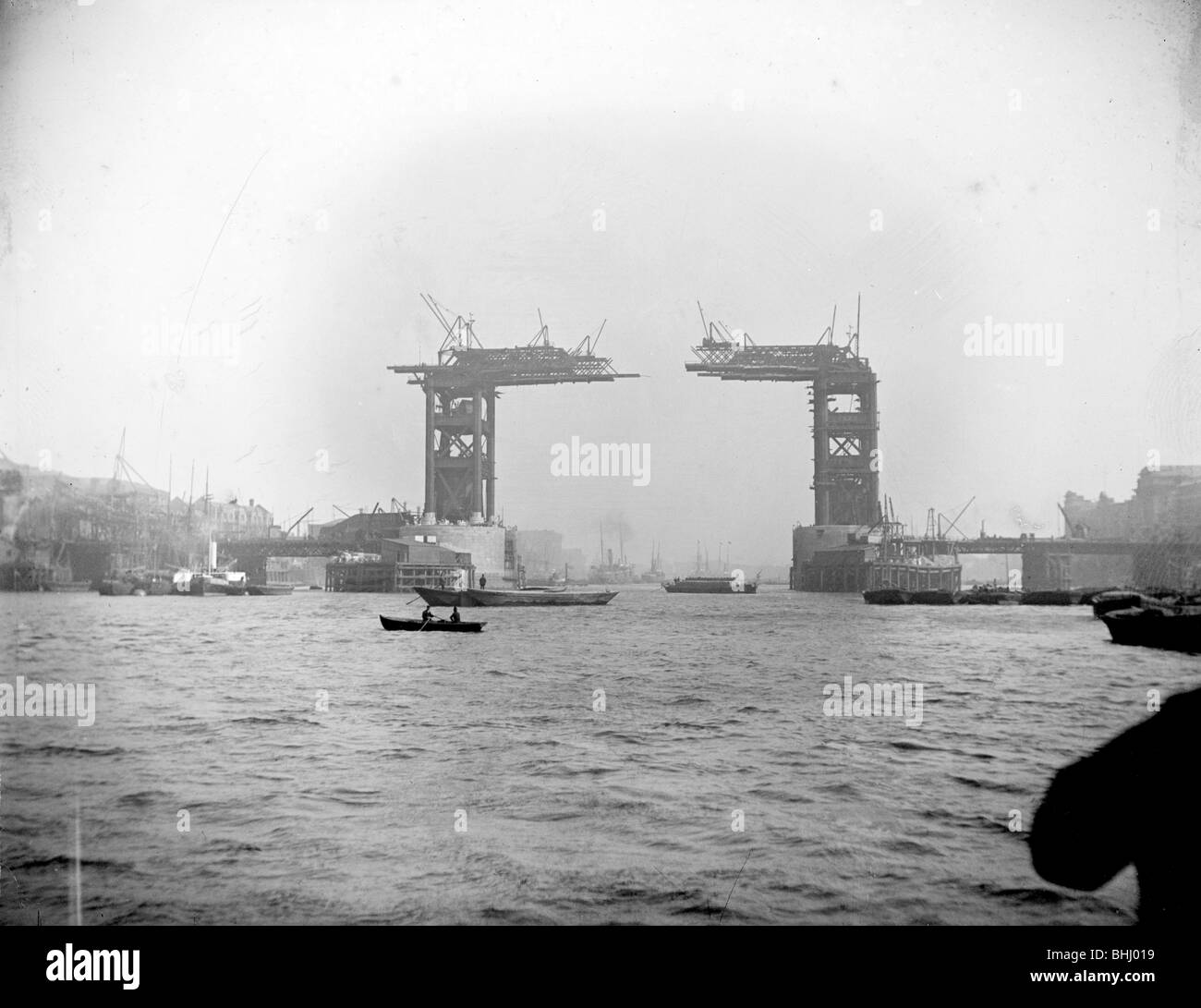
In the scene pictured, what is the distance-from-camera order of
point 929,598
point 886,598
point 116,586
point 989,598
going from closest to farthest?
point 886,598
point 929,598
point 989,598
point 116,586

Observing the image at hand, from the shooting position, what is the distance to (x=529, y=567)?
16188cm

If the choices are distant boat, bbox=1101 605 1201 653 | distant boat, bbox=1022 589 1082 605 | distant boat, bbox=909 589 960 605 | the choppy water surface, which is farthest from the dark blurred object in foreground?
distant boat, bbox=1022 589 1082 605

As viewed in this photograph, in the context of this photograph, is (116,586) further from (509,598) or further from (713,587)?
(713,587)

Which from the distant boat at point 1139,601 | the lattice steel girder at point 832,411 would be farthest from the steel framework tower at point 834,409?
the distant boat at point 1139,601

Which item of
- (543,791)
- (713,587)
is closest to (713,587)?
(713,587)

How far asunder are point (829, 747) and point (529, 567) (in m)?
149

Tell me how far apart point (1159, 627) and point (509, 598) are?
4477 cm

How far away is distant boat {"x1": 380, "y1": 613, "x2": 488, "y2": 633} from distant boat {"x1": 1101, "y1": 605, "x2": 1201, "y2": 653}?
2741cm

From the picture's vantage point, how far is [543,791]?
11.2m

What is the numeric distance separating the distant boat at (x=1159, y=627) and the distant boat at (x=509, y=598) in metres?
Result: 40.4

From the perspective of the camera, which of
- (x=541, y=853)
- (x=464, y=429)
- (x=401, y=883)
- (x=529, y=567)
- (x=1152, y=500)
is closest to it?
(x=401, y=883)

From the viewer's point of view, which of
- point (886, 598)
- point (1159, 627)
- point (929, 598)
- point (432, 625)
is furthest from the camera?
point (929, 598)
